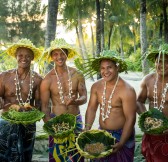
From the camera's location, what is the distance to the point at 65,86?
413cm

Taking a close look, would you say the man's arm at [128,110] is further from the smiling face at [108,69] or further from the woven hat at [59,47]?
the woven hat at [59,47]

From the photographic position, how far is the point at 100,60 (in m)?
3.68

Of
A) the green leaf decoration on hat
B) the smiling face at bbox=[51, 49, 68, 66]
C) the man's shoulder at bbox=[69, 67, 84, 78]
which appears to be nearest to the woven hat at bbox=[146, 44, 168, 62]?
the green leaf decoration on hat

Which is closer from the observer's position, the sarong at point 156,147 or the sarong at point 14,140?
the sarong at point 156,147

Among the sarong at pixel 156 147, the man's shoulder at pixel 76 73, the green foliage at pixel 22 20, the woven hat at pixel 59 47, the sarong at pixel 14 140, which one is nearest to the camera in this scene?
the sarong at pixel 156 147

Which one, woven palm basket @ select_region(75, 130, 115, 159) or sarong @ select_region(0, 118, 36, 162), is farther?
sarong @ select_region(0, 118, 36, 162)

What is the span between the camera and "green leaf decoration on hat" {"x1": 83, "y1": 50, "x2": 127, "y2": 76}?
11.7 ft

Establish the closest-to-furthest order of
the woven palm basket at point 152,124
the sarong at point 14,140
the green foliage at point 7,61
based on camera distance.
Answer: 1. the woven palm basket at point 152,124
2. the sarong at point 14,140
3. the green foliage at point 7,61

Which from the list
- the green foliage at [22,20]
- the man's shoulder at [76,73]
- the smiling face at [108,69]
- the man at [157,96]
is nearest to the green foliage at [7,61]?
the man's shoulder at [76,73]

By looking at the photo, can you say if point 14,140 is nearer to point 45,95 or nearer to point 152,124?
point 45,95

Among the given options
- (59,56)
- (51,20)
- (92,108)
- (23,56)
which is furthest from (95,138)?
(51,20)

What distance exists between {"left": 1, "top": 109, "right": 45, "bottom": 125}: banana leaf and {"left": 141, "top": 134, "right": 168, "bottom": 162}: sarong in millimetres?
1182

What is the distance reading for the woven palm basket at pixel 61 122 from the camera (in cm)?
328

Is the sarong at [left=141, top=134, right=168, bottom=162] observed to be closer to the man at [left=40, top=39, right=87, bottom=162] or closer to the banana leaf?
the man at [left=40, top=39, right=87, bottom=162]
